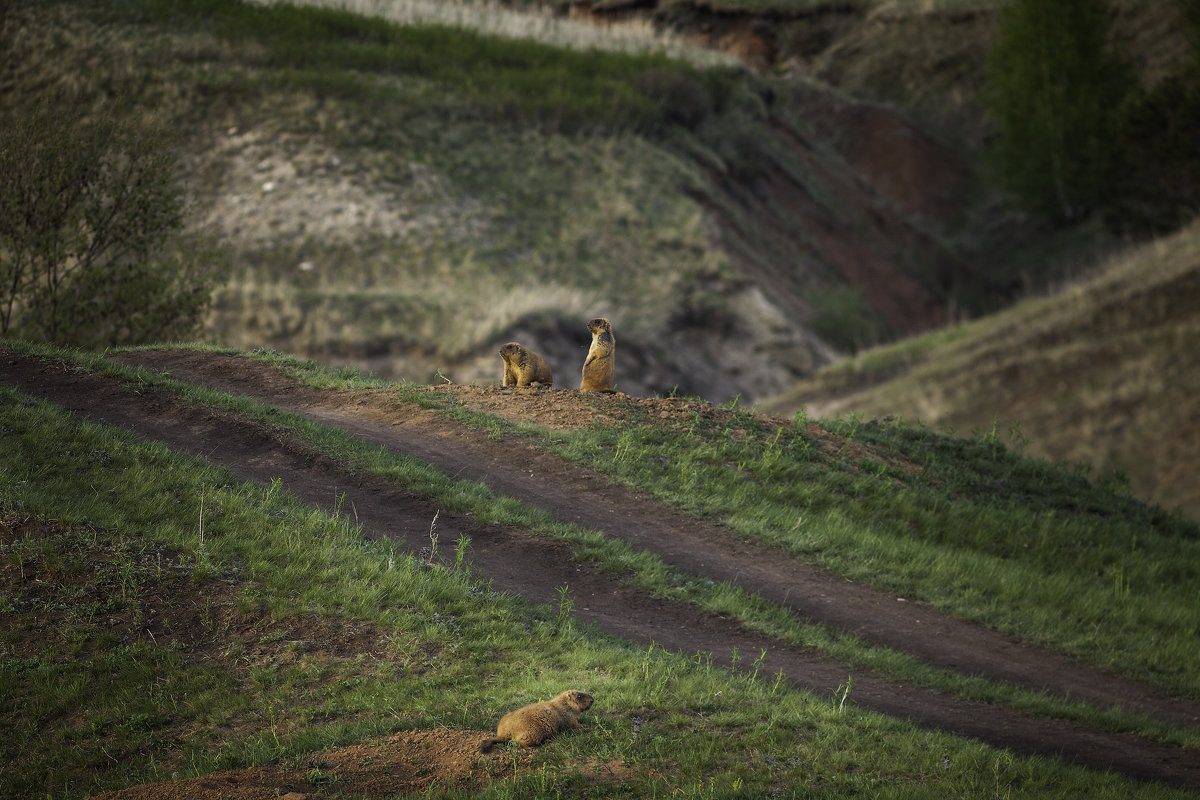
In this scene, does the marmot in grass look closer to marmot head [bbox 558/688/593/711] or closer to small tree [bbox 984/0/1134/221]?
marmot head [bbox 558/688/593/711]

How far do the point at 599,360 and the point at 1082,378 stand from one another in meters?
14.7

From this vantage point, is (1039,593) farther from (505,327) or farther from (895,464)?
(505,327)

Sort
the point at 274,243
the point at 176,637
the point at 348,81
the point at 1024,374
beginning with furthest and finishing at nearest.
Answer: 1. the point at 348,81
2. the point at 274,243
3. the point at 1024,374
4. the point at 176,637

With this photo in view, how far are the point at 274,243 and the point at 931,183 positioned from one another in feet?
113

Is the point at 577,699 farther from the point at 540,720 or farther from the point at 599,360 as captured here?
the point at 599,360

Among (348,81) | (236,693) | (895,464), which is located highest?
(348,81)

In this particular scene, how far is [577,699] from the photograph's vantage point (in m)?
5.48

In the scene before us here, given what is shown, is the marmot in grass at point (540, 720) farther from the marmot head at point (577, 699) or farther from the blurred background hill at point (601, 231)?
the blurred background hill at point (601, 231)

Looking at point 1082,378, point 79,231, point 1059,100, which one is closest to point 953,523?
point 79,231

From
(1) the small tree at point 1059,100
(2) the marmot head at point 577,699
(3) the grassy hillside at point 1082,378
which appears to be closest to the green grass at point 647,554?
(2) the marmot head at point 577,699

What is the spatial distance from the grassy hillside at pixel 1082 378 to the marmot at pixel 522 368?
7.41m

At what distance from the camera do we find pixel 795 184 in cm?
3781

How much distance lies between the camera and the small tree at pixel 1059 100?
3612 cm

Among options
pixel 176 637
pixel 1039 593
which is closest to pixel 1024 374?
pixel 1039 593
